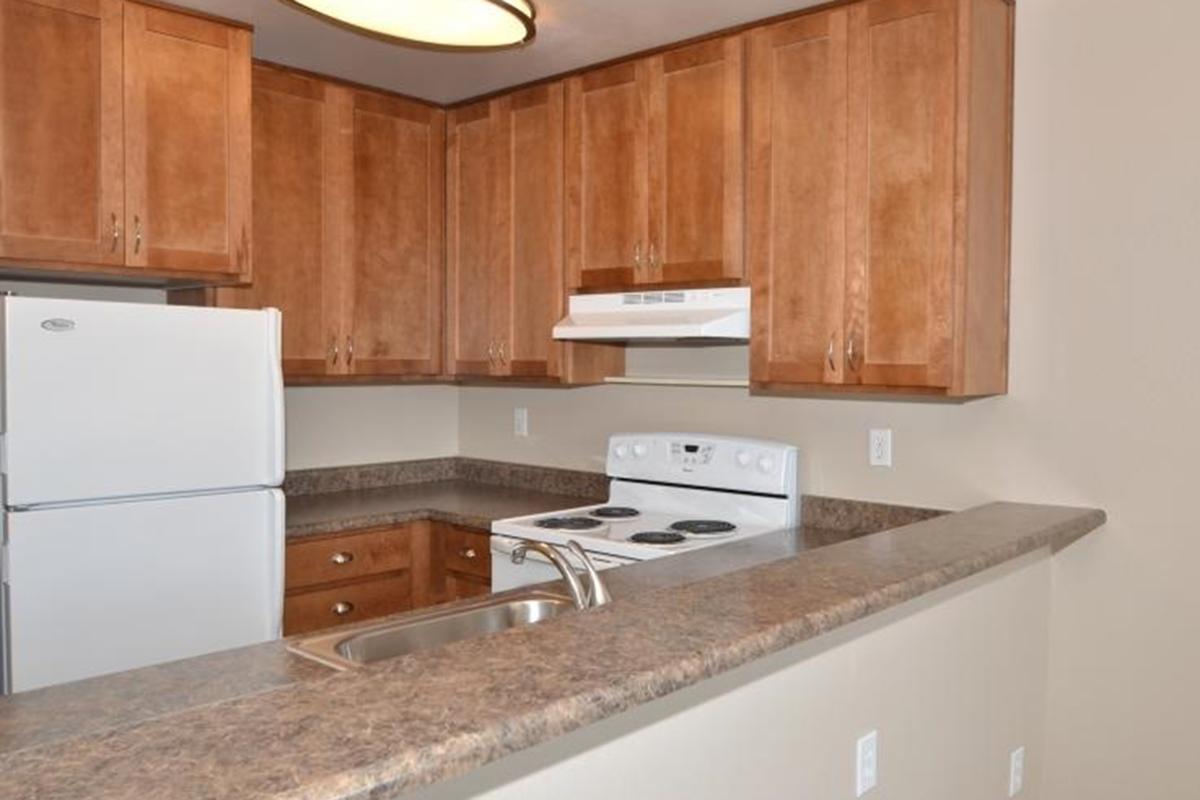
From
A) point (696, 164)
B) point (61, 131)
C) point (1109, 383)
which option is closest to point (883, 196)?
point (696, 164)

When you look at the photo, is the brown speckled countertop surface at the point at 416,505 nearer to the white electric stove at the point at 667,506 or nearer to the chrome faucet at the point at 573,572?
the white electric stove at the point at 667,506

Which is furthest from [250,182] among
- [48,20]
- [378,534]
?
[378,534]

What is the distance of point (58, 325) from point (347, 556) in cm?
127

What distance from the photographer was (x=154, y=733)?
2.97 ft

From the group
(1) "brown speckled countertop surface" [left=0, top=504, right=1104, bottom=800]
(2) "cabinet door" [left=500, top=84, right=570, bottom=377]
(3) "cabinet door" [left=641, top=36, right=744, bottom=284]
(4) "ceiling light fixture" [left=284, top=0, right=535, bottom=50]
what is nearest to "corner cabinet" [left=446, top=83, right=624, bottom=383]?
(2) "cabinet door" [left=500, top=84, right=570, bottom=377]

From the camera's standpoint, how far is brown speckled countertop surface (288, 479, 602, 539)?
10.6 feet

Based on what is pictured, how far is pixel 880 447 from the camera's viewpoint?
2916mm

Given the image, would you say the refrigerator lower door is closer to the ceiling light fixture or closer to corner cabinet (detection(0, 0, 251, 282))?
corner cabinet (detection(0, 0, 251, 282))

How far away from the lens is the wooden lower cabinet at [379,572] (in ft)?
10.3

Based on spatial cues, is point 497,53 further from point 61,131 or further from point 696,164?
point 61,131

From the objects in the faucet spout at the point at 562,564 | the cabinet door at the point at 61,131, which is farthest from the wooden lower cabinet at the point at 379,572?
the faucet spout at the point at 562,564

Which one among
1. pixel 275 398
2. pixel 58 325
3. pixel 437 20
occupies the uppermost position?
pixel 437 20

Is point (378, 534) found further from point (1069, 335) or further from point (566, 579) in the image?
point (1069, 335)

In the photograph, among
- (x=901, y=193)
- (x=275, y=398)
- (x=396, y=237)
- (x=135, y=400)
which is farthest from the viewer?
(x=396, y=237)
